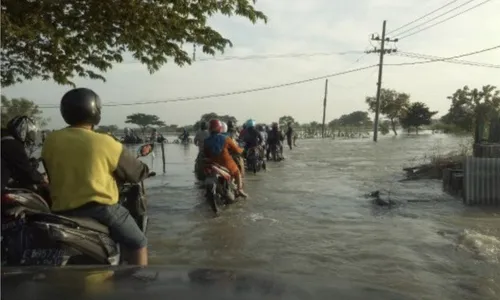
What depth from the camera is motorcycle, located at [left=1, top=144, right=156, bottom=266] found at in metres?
3.11

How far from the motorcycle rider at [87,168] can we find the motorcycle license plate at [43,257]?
0.34m

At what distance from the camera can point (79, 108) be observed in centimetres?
350

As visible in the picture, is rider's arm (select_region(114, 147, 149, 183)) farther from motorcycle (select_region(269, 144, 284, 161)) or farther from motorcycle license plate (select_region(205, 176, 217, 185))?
motorcycle (select_region(269, 144, 284, 161))

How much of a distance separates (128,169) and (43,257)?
0.79 metres

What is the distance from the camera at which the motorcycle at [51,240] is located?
10.2 feet

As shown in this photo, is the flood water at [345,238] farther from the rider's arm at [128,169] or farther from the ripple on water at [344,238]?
the rider's arm at [128,169]

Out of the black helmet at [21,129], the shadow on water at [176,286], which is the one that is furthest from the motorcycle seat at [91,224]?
the black helmet at [21,129]

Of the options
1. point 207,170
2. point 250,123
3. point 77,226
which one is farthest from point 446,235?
point 250,123

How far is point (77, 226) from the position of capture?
3.26 meters

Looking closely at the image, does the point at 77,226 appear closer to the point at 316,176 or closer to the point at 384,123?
the point at 316,176

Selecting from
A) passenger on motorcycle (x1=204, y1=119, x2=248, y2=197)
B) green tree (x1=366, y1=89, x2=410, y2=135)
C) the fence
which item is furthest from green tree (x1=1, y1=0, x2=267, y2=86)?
green tree (x1=366, y1=89, x2=410, y2=135)

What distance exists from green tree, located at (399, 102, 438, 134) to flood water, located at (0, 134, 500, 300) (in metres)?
50.7

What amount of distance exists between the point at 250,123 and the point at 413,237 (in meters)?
9.14

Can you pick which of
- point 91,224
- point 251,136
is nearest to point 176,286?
point 91,224
